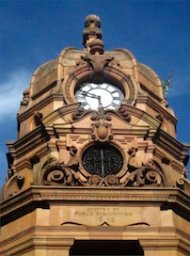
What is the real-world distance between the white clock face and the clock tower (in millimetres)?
48

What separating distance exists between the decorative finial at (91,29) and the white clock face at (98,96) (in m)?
5.53

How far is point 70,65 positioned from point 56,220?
11.2 metres

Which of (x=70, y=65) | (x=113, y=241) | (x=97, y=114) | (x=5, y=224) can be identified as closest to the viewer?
(x=113, y=241)

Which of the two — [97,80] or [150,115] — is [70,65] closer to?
[97,80]

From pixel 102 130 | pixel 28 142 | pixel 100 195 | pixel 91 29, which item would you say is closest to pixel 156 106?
pixel 102 130

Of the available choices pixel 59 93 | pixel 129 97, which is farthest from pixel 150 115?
pixel 59 93

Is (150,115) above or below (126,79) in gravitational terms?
below

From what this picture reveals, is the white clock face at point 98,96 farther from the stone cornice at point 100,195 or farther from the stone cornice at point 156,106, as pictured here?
the stone cornice at point 100,195

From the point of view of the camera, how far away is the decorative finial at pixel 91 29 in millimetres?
41250

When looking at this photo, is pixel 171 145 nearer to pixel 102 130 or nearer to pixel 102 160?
pixel 102 130

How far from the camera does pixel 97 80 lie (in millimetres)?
35406

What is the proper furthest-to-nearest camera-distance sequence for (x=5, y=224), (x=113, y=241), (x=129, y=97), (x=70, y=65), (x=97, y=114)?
(x=70, y=65) < (x=129, y=97) < (x=97, y=114) < (x=5, y=224) < (x=113, y=241)

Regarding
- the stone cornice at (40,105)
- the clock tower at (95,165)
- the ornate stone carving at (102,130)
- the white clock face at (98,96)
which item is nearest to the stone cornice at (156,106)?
the clock tower at (95,165)

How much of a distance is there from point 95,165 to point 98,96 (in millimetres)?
5584
